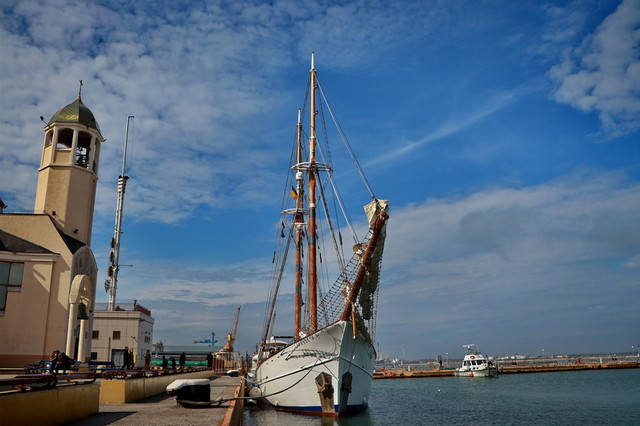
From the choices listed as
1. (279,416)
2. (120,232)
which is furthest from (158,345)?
(279,416)

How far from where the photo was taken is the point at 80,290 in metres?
28.7

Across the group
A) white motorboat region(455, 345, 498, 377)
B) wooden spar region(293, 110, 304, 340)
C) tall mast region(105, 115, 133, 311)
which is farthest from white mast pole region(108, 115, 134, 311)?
white motorboat region(455, 345, 498, 377)

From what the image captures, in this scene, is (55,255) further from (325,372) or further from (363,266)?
(363,266)

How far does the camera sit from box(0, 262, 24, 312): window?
27.0m

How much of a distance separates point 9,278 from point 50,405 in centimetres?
2173

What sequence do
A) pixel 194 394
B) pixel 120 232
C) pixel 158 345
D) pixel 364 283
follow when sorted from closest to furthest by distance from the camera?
pixel 194 394 → pixel 364 283 → pixel 120 232 → pixel 158 345

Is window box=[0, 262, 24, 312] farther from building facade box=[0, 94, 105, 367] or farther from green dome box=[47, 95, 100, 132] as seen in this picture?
green dome box=[47, 95, 100, 132]

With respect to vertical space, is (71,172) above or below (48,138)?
below

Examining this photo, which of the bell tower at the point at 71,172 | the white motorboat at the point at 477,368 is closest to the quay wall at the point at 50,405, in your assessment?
the bell tower at the point at 71,172

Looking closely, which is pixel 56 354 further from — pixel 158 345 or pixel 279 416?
pixel 158 345

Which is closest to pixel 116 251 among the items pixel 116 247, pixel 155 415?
pixel 116 247

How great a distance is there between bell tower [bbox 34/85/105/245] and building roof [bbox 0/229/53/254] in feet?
9.11

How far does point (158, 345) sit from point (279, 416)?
2927 inches

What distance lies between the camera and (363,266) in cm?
2159
